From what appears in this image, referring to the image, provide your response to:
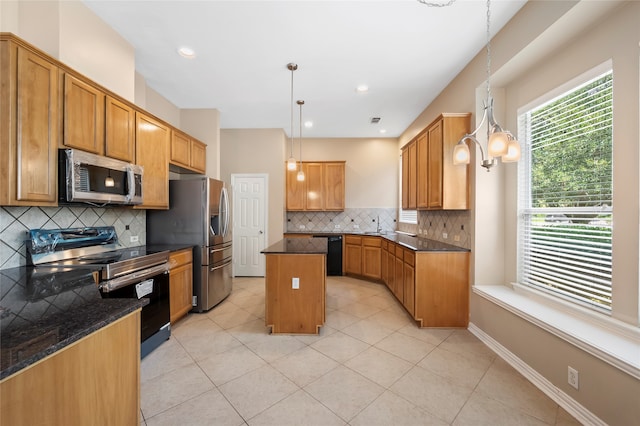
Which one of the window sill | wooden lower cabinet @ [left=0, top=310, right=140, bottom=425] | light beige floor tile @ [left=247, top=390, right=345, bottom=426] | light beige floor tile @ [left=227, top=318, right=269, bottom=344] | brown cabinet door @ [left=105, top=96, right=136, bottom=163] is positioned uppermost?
brown cabinet door @ [left=105, top=96, right=136, bottom=163]

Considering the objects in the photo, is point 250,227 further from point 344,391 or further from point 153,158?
point 344,391

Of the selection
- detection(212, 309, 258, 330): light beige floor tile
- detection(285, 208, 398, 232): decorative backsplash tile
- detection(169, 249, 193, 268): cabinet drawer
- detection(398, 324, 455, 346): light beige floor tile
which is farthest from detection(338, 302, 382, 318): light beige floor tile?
detection(285, 208, 398, 232): decorative backsplash tile

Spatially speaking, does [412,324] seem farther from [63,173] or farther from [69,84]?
[69,84]

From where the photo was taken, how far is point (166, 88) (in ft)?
11.2

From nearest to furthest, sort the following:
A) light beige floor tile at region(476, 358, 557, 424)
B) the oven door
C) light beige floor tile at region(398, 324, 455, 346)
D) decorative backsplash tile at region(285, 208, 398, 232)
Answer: light beige floor tile at region(476, 358, 557, 424), the oven door, light beige floor tile at region(398, 324, 455, 346), decorative backsplash tile at region(285, 208, 398, 232)

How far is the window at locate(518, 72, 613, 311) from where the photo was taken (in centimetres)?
173

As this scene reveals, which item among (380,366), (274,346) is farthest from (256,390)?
(380,366)

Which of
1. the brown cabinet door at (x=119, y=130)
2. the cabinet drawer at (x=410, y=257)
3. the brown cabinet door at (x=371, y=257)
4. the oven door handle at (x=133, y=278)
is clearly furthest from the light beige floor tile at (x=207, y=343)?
the brown cabinet door at (x=371, y=257)

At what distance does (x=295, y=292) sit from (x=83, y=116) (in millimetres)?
2429

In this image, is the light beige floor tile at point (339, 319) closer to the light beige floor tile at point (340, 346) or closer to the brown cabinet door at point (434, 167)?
the light beige floor tile at point (340, 346)

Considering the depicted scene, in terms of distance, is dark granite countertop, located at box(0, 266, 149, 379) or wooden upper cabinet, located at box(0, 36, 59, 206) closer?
dark granite countertop, located at box(0, 266, 149, 379)

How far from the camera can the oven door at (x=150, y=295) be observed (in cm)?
202

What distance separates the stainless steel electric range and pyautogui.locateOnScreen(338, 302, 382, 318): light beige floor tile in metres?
2.10

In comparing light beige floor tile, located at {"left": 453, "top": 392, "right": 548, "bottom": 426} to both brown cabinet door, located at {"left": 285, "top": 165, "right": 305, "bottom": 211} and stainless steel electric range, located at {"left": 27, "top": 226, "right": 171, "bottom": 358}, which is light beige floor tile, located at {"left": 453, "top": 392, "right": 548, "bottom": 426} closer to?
stainless steel electric range, located at {"left": 27, "top": 226, "right": 171, "bottom": 358}
